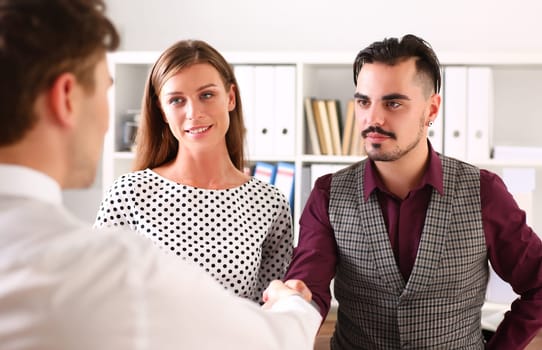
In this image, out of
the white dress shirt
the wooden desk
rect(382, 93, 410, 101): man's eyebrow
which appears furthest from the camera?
the wooden desk

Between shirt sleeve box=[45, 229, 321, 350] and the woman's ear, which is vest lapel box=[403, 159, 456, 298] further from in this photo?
shirt sleeve box=[45, 229, 321, 350]

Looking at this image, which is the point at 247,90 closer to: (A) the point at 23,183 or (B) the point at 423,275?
(B) the point at 423,275

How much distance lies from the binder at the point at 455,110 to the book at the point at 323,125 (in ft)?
1.74

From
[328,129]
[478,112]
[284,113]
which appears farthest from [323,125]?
[478,112]

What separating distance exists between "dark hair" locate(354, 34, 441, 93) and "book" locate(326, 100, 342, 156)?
1469 millimetres

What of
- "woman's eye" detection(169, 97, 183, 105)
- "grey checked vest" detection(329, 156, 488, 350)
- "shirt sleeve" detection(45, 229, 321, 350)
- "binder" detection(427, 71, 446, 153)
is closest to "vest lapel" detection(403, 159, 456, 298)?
"grey checked vest" detection(329, 156, 488, 350)

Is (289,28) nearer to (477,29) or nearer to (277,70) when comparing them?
(277,70)

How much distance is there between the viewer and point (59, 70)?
3.04ft

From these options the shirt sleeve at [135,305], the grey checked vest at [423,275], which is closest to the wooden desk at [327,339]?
the grey checked vest at [423,275]

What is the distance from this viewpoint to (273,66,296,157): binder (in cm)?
350

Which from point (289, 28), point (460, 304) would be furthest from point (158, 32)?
point (460, 304)

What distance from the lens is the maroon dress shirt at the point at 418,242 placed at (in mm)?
1938

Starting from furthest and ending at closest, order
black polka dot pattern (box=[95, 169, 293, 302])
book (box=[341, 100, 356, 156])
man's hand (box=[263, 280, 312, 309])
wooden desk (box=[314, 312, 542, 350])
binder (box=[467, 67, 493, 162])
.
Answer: book (box=[341, 100, 356, 156]), binder (box=[467, 67, 493, 162]), wooden desk (box=[314, 312, 542, 350]), black polka dot pattern (box=[95, 169, 293, 302]), man's hand (box=[263, 280, 312, 309])

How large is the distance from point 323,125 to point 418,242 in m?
1.65
